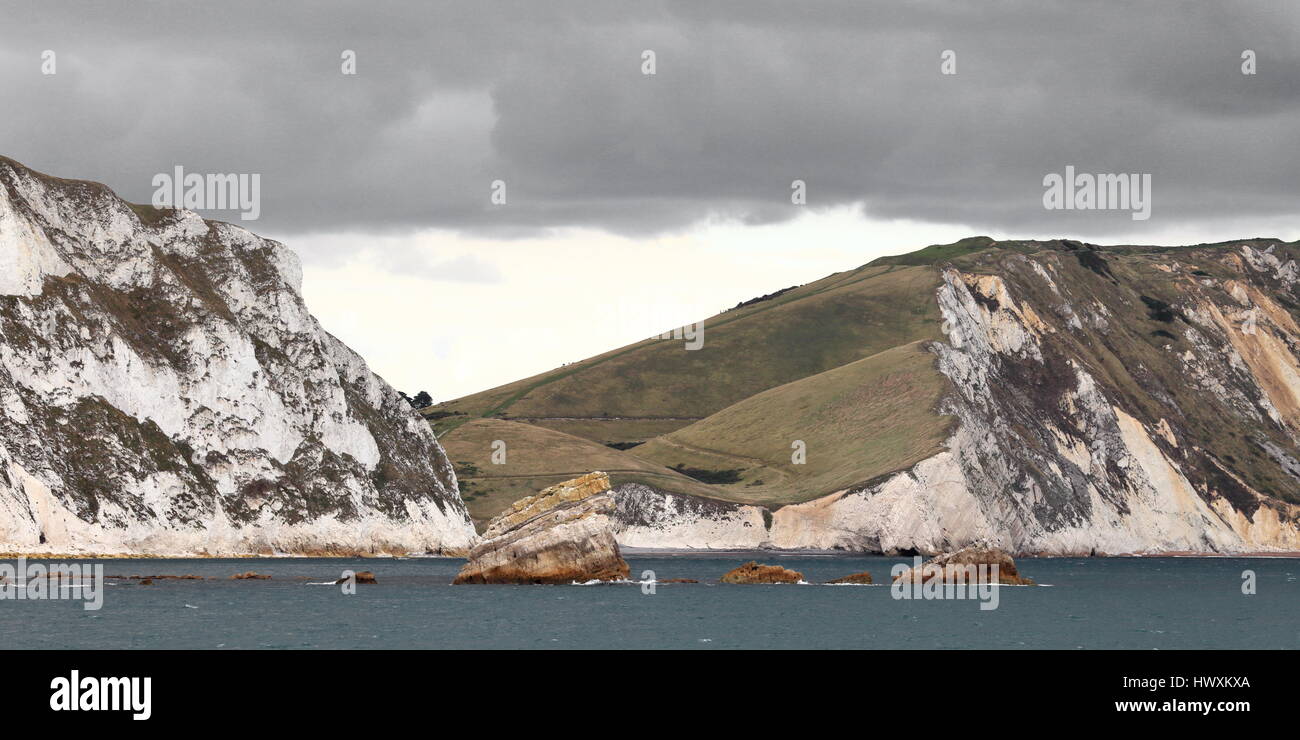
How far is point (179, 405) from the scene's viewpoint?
144 meters

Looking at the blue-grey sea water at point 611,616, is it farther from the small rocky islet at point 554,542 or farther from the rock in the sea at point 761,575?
the rock in the sea at point 761,575

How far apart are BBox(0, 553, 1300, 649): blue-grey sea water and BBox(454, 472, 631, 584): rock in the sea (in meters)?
1.43

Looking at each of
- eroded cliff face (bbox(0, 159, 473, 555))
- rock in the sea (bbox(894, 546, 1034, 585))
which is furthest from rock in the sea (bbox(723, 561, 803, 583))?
eroded cliff face (bbox(0, 159, 473, 555))

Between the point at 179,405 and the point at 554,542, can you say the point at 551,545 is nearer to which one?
the point at 554,542

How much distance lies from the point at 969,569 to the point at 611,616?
44.2 meters

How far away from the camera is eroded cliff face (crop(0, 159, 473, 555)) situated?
415 ft

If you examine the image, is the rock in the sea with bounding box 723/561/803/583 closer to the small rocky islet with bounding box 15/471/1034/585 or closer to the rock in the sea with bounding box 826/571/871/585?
the rock in the sea with bounding box 826/571/871/585

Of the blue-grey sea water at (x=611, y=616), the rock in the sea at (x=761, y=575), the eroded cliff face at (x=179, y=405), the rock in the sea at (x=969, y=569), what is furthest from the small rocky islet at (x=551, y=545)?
the eroded cliff face at (x=179, y=405)

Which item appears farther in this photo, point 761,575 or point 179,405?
point 179,405

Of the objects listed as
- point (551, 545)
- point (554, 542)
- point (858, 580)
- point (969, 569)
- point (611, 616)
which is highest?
point (554, 542)

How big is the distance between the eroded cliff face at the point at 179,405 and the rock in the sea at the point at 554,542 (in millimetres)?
38412

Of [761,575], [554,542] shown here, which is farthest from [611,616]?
[761,575]

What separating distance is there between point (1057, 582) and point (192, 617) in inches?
3246
